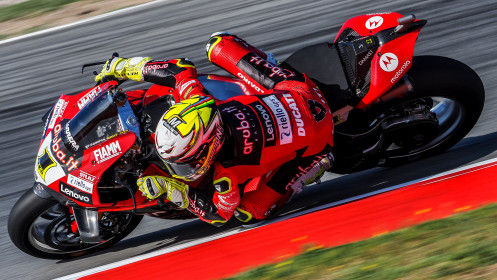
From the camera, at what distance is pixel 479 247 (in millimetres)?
3787

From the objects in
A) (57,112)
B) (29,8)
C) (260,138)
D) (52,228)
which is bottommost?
(52,228)

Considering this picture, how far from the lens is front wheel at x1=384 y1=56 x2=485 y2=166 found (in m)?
5.12

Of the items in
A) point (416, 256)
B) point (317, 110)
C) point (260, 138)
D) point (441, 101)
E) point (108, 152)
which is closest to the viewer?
point (416, 256)

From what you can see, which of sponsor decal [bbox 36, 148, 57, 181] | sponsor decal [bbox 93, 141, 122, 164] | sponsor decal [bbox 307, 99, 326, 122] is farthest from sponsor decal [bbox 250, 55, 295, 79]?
sponsor decal [bbox 36, 148, 57, 181]

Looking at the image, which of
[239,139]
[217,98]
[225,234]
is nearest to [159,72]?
[217,98]

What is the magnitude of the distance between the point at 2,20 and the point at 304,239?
8.29 metres

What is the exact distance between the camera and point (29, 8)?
11227mm

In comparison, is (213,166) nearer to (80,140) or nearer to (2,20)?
(80,140)

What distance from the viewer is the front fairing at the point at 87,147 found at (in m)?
4.51

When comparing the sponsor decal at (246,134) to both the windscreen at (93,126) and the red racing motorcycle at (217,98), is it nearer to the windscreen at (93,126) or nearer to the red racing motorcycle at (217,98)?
the red racing motorcycle at (217,98)

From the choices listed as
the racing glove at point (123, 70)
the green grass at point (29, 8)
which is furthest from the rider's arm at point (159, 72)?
the green grass at point (29, 8)

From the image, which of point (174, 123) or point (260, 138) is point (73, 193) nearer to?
point (174, 123)

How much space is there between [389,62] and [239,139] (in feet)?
4.50

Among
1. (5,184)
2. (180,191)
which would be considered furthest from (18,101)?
(180,191)
